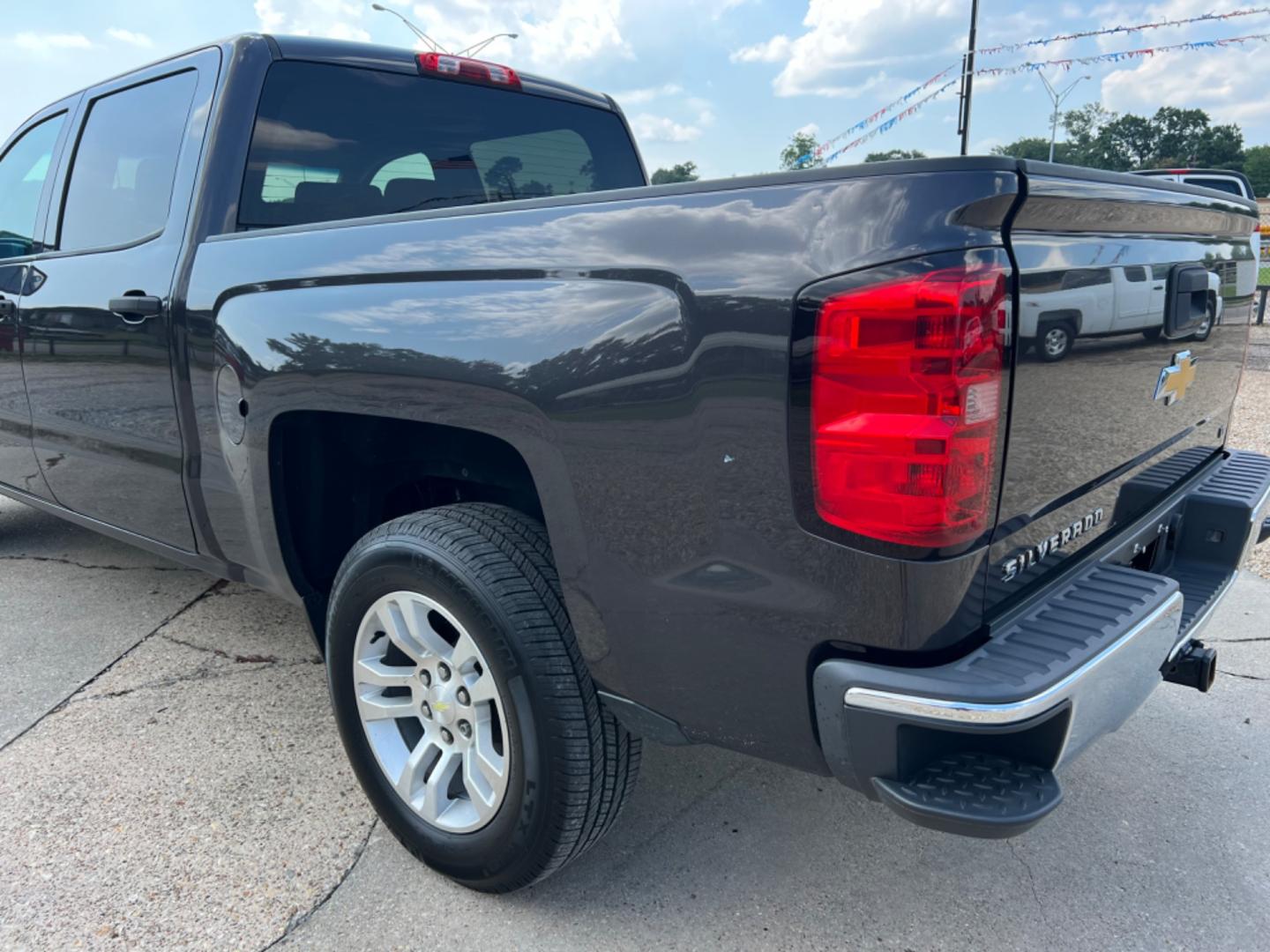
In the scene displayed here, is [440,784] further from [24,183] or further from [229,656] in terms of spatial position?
[24,183]

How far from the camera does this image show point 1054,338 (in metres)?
1.61

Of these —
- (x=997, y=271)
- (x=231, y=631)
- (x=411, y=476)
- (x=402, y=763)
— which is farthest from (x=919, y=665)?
(x=231, y=631)

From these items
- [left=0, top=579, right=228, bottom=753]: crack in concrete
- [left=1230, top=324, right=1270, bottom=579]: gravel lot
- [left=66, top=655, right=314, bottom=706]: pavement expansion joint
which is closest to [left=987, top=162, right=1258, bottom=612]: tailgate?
[left=1230, top=324, right=1270, bottom=579]: gravel lot

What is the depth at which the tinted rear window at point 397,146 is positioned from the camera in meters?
2.78

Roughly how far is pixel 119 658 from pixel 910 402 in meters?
3.13

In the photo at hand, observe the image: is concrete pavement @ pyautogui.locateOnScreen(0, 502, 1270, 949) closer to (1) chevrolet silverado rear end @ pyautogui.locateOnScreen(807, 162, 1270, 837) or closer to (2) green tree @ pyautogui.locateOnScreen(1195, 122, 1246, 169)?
(1) chevrolet silverado rear end @ pyautogui.locateOnScreen(807, 162, 1270, 837)

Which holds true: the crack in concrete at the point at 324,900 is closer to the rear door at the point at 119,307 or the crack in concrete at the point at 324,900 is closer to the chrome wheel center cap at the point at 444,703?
the chrome wheel center cap at the point at 444,703

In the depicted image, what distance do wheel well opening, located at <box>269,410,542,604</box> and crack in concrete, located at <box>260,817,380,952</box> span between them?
2.04 feet

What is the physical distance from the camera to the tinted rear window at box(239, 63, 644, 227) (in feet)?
9.11

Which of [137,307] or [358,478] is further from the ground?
[137,307]

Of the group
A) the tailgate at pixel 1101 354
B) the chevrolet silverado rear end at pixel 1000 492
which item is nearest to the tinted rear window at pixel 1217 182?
the tailgate at pixel 1101 354

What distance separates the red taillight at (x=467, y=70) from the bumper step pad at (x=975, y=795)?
269 centimetres

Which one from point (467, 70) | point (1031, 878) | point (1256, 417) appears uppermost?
point (467, 70)

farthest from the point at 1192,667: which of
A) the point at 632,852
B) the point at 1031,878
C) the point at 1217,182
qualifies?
the point at 1217,182
